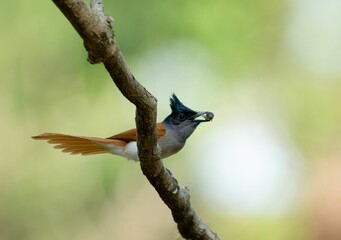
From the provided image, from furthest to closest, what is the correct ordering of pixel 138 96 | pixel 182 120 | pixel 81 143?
pixel 182 120 < pixel 81 143 < pixel 138 96

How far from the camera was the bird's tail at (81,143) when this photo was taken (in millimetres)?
1701

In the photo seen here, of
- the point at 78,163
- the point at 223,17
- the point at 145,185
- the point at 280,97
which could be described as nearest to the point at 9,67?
the point at 78,163

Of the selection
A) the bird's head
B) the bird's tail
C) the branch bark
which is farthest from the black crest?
the branch bark

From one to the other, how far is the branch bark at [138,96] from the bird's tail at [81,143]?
0.34m

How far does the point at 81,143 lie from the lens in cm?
184

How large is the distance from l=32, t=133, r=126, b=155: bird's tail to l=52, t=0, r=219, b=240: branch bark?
0.34m

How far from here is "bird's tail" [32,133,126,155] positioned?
1701mm

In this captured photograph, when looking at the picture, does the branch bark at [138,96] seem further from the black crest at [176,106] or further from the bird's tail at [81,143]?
the black crest at [176,106]

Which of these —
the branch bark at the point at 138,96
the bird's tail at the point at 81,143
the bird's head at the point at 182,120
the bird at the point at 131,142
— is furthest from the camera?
the bird's head at the point at 182,120

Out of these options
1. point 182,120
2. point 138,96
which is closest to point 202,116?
point 182,120

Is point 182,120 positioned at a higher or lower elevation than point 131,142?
higher

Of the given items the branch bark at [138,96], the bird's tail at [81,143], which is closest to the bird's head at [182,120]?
the bird's tail at [81,143]

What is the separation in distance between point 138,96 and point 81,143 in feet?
2.32

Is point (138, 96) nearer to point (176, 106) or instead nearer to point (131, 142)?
point (131, 142)
